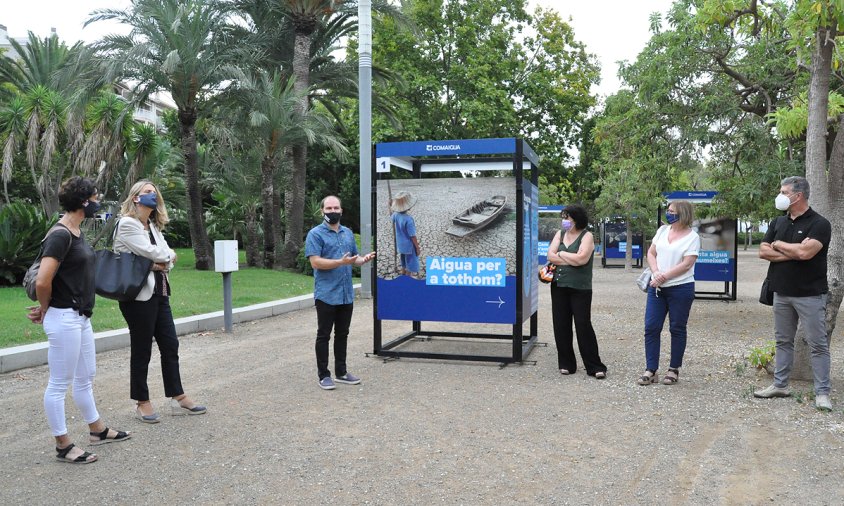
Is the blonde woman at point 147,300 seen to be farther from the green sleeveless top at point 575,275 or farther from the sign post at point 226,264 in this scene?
the sign post at point 226,264

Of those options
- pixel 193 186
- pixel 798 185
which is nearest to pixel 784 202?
pixel 798 185

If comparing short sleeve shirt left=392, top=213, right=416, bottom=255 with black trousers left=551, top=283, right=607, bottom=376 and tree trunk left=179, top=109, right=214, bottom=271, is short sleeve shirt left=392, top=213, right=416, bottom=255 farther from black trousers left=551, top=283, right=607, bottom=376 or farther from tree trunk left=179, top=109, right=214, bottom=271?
tree trunk left=179, top=109, right=214, bottom=271

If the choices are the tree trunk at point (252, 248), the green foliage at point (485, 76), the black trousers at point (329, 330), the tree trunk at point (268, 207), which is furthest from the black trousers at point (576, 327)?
the green foliage at point (485, 76)

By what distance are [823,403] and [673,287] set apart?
1516mm

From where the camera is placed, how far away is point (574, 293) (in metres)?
6.79

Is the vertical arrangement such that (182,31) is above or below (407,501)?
above

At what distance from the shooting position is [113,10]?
18781 mm

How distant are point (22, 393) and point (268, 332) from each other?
3.94m

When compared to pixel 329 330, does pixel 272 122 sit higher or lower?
higher

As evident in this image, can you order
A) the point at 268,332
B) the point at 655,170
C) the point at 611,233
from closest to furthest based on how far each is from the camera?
the point at 268,332
the point at 655,170
the point at 611,233

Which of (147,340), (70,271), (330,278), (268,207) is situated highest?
(268,207)

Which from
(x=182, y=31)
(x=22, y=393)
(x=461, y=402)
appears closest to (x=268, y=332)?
(x=22, y=393)

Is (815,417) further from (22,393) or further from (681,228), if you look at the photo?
(22,393)

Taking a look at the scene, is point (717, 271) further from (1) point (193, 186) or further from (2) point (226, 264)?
(1) point (193, 186)
